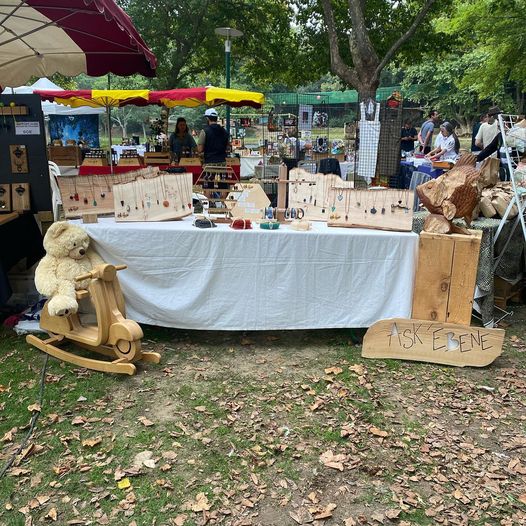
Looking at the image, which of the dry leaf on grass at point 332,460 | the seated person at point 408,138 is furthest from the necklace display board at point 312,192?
the seated person at point 408,138

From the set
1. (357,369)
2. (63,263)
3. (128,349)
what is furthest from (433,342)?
(63,263)

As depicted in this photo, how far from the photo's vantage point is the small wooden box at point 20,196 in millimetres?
4129

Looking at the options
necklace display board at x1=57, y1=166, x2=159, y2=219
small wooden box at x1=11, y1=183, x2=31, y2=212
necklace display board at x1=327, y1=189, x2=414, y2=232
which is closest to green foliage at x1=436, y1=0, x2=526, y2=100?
necklace display board at x1=327, y1=189, x2=414, y2=232

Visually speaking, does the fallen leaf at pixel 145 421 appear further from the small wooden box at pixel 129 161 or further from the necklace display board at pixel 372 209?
the small wooden box at pixel 129 161

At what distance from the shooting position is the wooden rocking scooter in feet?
10.8

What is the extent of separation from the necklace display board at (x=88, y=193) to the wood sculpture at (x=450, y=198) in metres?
2.14

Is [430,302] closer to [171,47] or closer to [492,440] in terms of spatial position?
[492,440]

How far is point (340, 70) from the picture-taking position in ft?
29.9

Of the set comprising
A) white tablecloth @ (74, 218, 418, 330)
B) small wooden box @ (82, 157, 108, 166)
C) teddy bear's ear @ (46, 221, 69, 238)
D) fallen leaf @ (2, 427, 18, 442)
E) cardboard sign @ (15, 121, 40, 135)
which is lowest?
fallen leaf @ (2, 427, 18, 442)

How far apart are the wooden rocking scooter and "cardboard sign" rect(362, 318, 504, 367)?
1.53 metres

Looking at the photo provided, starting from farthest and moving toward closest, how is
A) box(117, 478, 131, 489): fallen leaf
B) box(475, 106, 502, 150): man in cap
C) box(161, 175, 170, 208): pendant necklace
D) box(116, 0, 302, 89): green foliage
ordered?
box(116, 0, 302, 89): green foliage → box(475, 106, 502, 150): man in cap → box(161, 175, 170, 208): pendant necklace → box(117, 478, 131, 489): fallen leaf

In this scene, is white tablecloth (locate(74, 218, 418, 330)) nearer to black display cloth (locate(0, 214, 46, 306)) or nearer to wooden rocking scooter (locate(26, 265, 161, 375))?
wooden rocking scooter (locate(26, 265, 161, 375))

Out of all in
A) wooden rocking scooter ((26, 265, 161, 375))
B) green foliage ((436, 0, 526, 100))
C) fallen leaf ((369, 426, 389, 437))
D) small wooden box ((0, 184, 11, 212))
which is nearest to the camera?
fallen leaf ((369, 426, 389, 437))

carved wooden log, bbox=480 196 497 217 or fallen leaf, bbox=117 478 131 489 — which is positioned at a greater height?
carved wooden log, bbox=480 196 497 217
